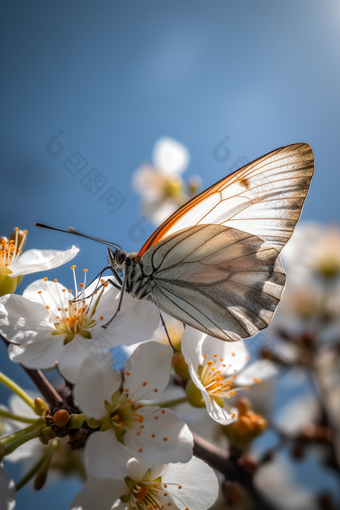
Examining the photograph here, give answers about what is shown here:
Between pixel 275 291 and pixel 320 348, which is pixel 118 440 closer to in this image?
pixel 275 291

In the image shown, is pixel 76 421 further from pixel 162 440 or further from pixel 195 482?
pixel 195 482

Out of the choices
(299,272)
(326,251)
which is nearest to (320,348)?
(299,272)

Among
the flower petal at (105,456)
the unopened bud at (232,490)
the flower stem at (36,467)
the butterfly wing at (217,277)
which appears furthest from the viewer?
the unopened bud at (232,490)

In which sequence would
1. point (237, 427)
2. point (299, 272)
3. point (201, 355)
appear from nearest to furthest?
point (201, 355) → point (237, 427) → point (299, 272)

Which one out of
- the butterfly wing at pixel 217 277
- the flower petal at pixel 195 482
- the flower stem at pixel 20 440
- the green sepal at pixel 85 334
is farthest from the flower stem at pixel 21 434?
the butterfly wing at pixel 217 277

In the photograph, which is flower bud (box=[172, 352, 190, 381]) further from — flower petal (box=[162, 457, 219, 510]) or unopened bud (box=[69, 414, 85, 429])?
unopened bud (box=[69, 414, 85, 429])

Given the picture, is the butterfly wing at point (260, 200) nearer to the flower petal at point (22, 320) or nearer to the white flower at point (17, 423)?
the flower petal at point (22, 320)
